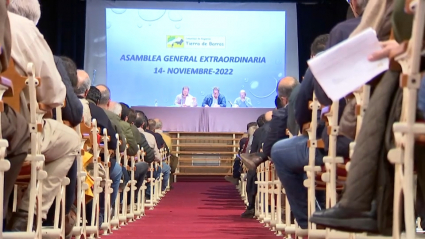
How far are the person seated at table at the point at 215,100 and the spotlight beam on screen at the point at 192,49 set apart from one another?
0.08 metres

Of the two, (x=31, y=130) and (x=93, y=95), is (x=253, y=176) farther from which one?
(x=31, y=130)

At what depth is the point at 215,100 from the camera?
46.9 ft

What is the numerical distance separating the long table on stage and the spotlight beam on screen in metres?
0.26

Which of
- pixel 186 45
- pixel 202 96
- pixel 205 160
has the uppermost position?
pixel 186 45

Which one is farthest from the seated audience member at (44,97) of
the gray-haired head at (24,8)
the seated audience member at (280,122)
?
the seated audience member at (280,122)

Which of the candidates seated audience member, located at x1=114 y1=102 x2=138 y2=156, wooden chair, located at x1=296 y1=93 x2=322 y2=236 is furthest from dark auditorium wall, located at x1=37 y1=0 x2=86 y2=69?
wooden chair, located at x1=296 y1=93 x2=322 y2=236

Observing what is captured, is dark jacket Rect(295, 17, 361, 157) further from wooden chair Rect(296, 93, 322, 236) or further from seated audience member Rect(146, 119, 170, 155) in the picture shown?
seated audience member Rect(146, 119, 170, 155)

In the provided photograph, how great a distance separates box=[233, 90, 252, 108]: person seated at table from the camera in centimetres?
1431

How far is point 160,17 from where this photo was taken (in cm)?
1443

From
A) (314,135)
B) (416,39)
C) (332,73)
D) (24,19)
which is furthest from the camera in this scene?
(314,135)

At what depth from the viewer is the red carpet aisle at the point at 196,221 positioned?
4871 millimetres

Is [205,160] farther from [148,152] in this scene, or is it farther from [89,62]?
[148,152]

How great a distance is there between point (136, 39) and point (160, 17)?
686 millimetres

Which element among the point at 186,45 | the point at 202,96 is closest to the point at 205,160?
the point at 202,96
